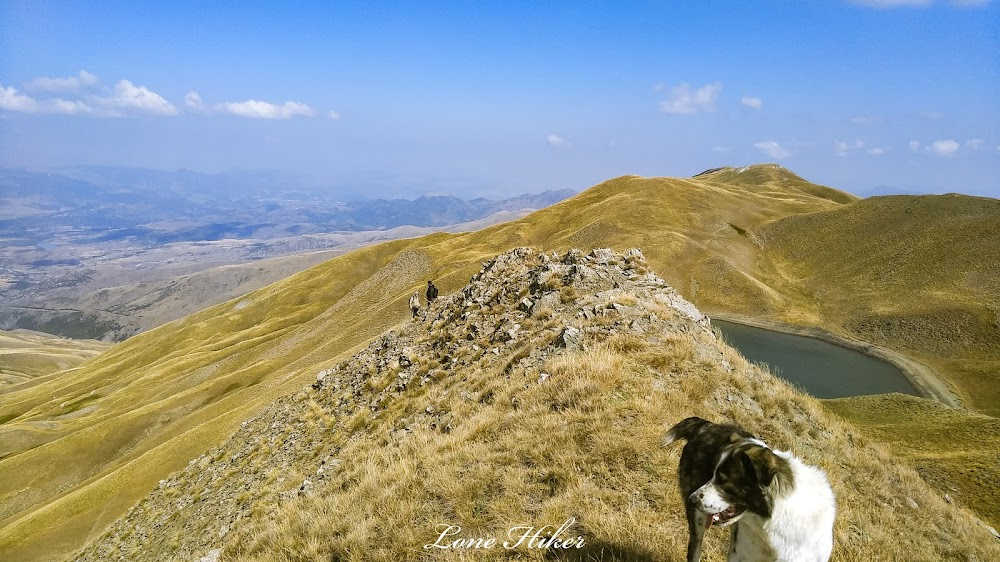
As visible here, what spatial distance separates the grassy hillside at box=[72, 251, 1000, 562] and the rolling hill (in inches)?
724

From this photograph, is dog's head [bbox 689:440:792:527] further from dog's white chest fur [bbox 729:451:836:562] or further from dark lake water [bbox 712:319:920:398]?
dark lake water [bbox 712:319:920:398]

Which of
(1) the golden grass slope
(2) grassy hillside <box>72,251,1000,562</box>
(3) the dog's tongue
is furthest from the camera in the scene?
(1) the golden grass slope

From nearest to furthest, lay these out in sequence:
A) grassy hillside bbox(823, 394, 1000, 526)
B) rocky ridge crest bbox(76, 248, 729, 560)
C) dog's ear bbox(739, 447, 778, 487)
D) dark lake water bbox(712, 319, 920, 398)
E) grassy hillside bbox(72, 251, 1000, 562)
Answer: dog's ear bbox(739, 447, 778, 487) → grassy hillside bbox(72, 251, 1000, 562) → rocky ridge crest bbox(76, 248, 729, 560) → grassy hillside bbox(823, 394, 1000, 526) → dark lake water bbox(712, 319, 920, 398)

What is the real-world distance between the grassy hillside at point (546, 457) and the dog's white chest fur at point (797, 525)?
2002mm

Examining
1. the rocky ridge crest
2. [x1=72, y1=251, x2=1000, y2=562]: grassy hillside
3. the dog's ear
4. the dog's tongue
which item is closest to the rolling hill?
the rocky ridge crest

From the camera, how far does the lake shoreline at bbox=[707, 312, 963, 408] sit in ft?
158

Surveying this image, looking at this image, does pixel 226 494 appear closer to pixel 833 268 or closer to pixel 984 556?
pixel 984 556

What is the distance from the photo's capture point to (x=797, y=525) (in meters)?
4.32

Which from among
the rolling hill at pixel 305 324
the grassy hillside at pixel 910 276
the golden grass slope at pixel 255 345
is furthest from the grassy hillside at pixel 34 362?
the grassy hillside at pixel 910 276

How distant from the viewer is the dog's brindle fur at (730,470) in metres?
4.27

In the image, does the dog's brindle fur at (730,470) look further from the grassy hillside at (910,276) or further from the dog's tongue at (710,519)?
the grassy hillside at (910,276)

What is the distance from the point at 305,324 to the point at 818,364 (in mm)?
71812

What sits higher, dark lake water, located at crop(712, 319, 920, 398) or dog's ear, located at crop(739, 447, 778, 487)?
dog's ear, located at crop(739, 447, 778, 487)

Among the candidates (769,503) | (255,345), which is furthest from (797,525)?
(255,345)
